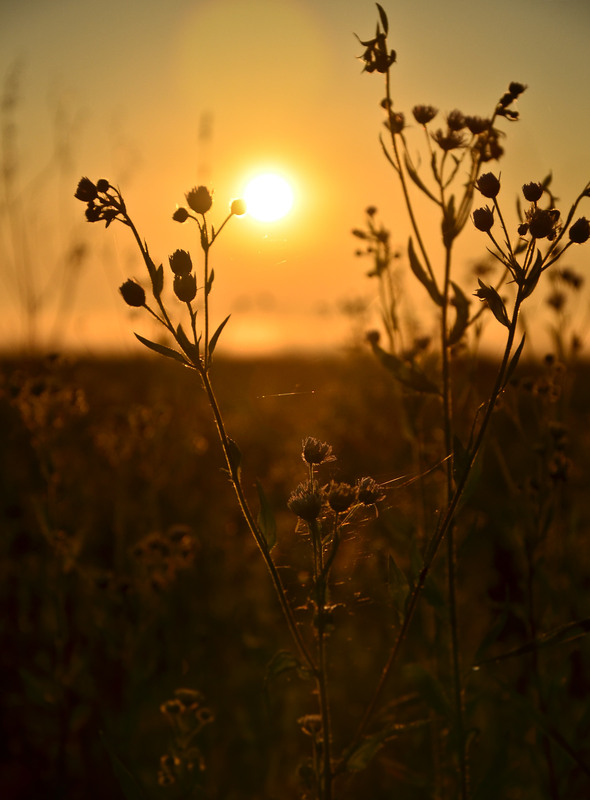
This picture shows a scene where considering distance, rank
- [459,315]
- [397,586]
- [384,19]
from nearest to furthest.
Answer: [397,586], [384,19], [459,315]

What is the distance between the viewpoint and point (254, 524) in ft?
4.70

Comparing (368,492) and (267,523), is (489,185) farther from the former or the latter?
(267,523)

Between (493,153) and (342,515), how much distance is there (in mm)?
1249

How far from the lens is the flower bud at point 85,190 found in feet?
5.19

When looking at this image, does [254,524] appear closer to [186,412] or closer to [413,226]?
[413,226]

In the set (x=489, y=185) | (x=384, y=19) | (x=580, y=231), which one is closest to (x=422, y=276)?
(x=489, y=185)

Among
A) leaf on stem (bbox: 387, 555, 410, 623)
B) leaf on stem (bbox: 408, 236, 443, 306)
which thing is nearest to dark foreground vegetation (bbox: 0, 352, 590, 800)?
leaf on stem (bbox: 387, 555, 410, 623)

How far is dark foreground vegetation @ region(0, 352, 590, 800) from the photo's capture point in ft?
6.50

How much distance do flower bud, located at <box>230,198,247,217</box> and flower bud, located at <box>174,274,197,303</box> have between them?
0.28 m

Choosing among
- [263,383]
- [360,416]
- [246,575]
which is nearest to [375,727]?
[246,575]

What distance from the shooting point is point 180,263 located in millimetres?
1496

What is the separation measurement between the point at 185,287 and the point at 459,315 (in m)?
0.86

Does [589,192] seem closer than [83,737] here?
Yes

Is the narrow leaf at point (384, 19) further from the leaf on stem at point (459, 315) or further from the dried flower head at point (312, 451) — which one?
the dried flower head at point (312, 451)
